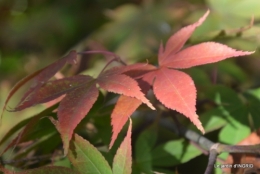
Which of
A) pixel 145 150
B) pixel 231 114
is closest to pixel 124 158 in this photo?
pixel 145 150

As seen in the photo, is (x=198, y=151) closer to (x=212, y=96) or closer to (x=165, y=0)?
(x=212, y=96)

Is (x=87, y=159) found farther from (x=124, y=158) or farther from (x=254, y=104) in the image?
(x=254, y=104)

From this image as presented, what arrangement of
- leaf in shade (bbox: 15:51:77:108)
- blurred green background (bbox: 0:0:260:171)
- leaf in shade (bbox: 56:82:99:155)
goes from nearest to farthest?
leaf in shade (bbox: 56:82:99:155)
leaf in shade (bbox: 15:51:77:108)
blurred green background (bbox: 0:0:260:171)

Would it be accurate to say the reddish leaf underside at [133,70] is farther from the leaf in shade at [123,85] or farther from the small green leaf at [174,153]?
the small green leaf at [174,153]

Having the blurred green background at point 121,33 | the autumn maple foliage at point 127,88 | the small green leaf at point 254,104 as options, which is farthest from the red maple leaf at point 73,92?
the small green leaf at point 254,104

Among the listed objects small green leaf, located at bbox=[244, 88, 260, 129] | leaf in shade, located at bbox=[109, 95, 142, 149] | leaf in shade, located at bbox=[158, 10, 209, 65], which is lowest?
small green leaf, located at bbox=[244, 88, 260, 129]

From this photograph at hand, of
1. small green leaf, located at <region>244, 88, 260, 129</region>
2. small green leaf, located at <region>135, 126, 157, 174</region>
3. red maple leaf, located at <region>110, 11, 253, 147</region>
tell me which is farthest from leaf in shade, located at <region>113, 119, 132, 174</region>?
small green leaf, located at <region>244, 88, 260, 129</region>

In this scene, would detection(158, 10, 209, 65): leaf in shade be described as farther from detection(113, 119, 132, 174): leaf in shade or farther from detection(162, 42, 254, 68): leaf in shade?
detection(113, 119, 132, 174): leaf in shade

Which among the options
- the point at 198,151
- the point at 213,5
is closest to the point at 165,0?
the point at 213,5
